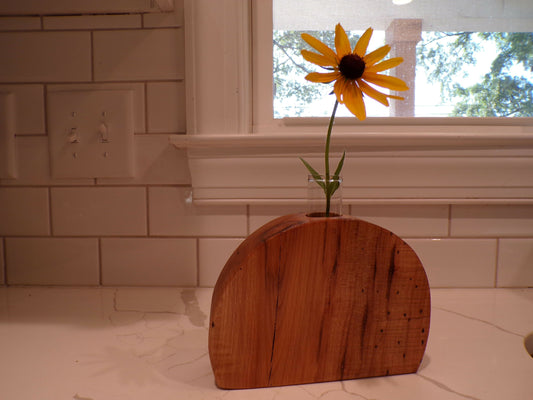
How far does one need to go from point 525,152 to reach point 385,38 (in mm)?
331

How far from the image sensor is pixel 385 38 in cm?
73

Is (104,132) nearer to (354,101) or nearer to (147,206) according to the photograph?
(147,206)

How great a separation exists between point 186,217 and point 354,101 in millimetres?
423

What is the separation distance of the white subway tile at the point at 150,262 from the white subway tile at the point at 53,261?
0.10ft

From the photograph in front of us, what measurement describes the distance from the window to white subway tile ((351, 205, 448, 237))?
191 millimetres

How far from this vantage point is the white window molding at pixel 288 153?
2.16 feet

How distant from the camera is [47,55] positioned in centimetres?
69

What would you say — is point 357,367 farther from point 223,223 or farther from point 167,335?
point 223,223

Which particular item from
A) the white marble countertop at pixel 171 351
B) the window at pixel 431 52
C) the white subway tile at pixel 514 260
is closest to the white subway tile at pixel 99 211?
the white marble countertop at pixel 171 351

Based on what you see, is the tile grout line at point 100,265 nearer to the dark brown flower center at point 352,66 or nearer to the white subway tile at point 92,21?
the white subway tile at point 92,21

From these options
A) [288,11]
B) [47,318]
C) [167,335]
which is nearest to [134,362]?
[167,335]

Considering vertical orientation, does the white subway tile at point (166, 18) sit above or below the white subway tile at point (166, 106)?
above

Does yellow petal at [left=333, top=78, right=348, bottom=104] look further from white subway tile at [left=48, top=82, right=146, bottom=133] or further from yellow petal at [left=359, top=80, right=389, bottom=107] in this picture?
white subway tile at [left=48, top=82, right=146, bottom=133]

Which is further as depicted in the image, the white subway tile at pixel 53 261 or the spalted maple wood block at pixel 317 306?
the white subway tile at pixel 53 261
